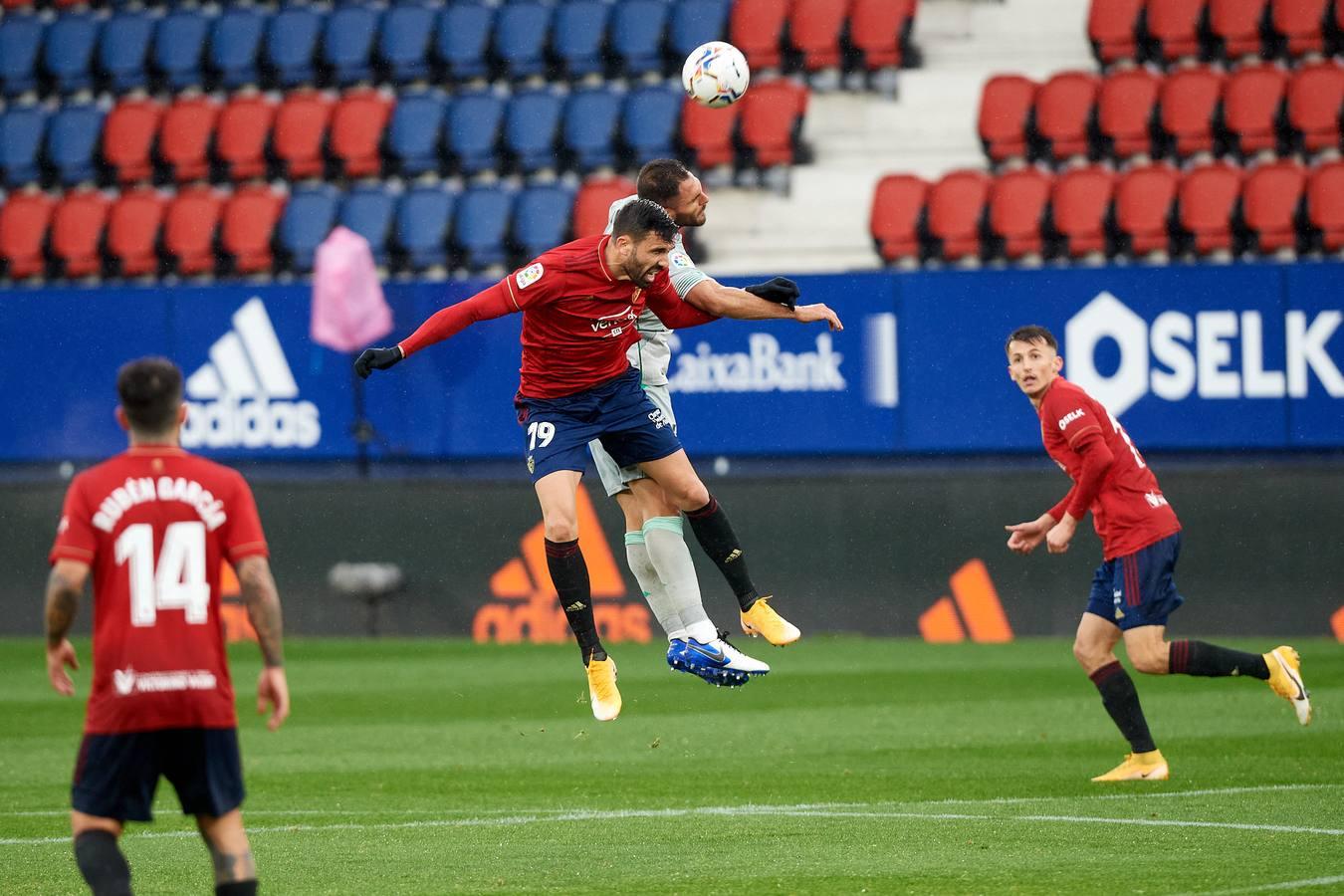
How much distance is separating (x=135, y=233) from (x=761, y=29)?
6.51 m

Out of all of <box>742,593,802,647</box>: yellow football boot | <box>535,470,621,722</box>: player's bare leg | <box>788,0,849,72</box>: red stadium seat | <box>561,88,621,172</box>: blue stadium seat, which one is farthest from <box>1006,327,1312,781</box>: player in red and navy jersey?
<box>788,0,849,72</box>: red stadium seat

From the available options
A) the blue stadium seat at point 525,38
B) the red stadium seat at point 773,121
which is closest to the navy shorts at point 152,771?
the red stadium seat at point 773,121

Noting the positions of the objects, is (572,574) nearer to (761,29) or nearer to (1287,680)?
(1287,680)

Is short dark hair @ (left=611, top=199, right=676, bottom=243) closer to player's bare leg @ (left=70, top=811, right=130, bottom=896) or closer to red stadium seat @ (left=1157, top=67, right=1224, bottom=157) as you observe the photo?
player's bare leg @ (left=70, top=811, right=130, bottom=896)

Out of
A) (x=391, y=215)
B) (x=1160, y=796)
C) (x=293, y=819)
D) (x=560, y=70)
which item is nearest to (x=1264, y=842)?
(x=1160, y=796)

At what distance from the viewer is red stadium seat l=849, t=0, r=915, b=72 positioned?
2106 cm

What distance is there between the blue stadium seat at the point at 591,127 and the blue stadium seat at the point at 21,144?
19.1 feet

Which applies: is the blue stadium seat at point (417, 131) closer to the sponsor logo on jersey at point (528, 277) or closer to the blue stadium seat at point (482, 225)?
the blue stadium seat at point (482, 225)

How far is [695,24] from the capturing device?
70.2ft

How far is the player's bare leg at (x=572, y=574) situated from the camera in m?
9.50

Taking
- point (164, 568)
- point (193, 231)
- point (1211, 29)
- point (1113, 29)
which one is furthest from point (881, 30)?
point (164, 568)

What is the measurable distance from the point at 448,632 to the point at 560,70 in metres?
6.71

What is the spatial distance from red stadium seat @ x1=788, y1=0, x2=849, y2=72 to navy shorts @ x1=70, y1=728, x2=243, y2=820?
52.6 feet

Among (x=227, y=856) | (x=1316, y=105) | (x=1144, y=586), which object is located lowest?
(x=227, y=856)
